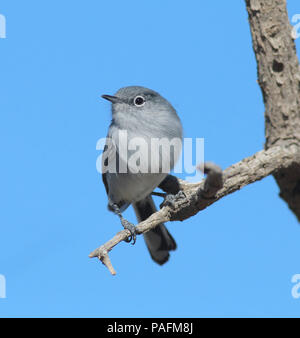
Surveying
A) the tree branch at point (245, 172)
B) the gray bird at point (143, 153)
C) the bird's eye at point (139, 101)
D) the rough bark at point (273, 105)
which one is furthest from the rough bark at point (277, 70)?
the bird's eye at point (139, 101)

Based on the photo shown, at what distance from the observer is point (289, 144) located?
5.05 meters

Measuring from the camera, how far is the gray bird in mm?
6551

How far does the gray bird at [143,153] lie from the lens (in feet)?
21.5

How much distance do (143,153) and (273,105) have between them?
1.95 metres

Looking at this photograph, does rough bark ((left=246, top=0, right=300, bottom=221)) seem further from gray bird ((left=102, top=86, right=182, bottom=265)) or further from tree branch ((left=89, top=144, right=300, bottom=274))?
gray bird ((left=102, top=86, right=182, bottom=265))

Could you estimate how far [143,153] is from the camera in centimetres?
642

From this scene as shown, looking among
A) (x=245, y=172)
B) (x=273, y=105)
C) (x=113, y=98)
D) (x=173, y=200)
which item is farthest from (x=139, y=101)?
(x=245, y=172)

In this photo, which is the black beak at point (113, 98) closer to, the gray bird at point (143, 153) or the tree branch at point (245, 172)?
the gray bird at point (143, 153)

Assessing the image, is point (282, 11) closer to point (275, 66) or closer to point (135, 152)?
point (275, 66)

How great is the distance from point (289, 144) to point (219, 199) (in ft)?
3.00

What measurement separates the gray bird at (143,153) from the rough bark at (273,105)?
1.54 m

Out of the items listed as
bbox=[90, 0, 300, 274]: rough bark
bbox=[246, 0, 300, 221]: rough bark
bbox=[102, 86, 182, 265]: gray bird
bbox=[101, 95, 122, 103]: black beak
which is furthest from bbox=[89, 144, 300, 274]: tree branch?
bbox=[101, 95, 122, 103]: black beak

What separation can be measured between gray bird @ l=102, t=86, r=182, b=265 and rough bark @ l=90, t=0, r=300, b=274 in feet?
5.06

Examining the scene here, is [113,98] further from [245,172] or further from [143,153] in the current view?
[245,172]
